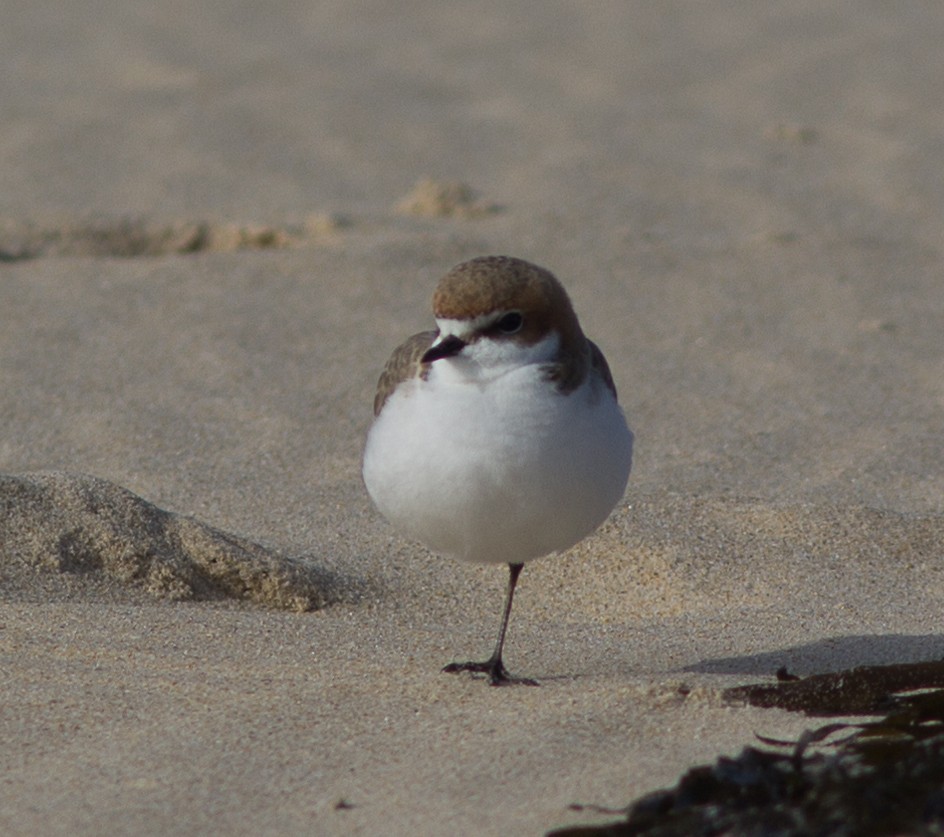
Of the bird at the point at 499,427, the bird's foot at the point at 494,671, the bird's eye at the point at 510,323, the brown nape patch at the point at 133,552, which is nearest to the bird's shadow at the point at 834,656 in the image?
the bird's foot at the point at 494,671

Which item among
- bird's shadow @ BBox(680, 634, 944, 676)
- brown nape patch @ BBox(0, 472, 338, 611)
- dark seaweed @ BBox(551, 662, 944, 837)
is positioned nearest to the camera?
dark seaweed @ BBox(551, 662, 944, 837)

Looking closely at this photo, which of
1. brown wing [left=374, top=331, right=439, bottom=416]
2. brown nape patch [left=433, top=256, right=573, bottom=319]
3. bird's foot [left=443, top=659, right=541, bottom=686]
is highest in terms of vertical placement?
brown nape patch [left=433, top=256, right=573, bottom=319]

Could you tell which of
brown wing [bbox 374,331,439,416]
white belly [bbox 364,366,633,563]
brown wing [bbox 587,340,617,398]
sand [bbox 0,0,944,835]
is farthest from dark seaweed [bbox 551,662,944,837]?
brown wing [bbox 374,331,439,416]

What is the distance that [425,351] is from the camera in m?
3.48

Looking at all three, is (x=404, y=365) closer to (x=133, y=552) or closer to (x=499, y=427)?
(x=499, y=427)

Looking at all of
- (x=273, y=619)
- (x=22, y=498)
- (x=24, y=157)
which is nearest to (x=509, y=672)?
(x=273, y=619)

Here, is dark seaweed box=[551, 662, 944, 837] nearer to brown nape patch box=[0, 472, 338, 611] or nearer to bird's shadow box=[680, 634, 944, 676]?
bird's shadow box=[680, 634, 944, 676]

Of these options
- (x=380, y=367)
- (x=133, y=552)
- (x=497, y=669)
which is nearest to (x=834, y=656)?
(x=497, y=669)

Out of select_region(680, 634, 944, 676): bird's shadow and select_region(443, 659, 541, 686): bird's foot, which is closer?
select_region(443, 659, 541, 686): bird's foot

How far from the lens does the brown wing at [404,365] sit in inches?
138

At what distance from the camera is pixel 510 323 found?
133 inches

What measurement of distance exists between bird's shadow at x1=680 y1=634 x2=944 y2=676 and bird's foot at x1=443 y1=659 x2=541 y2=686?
41 centimetres

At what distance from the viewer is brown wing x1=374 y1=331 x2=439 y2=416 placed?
351cm

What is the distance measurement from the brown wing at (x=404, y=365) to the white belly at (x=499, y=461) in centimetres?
6
